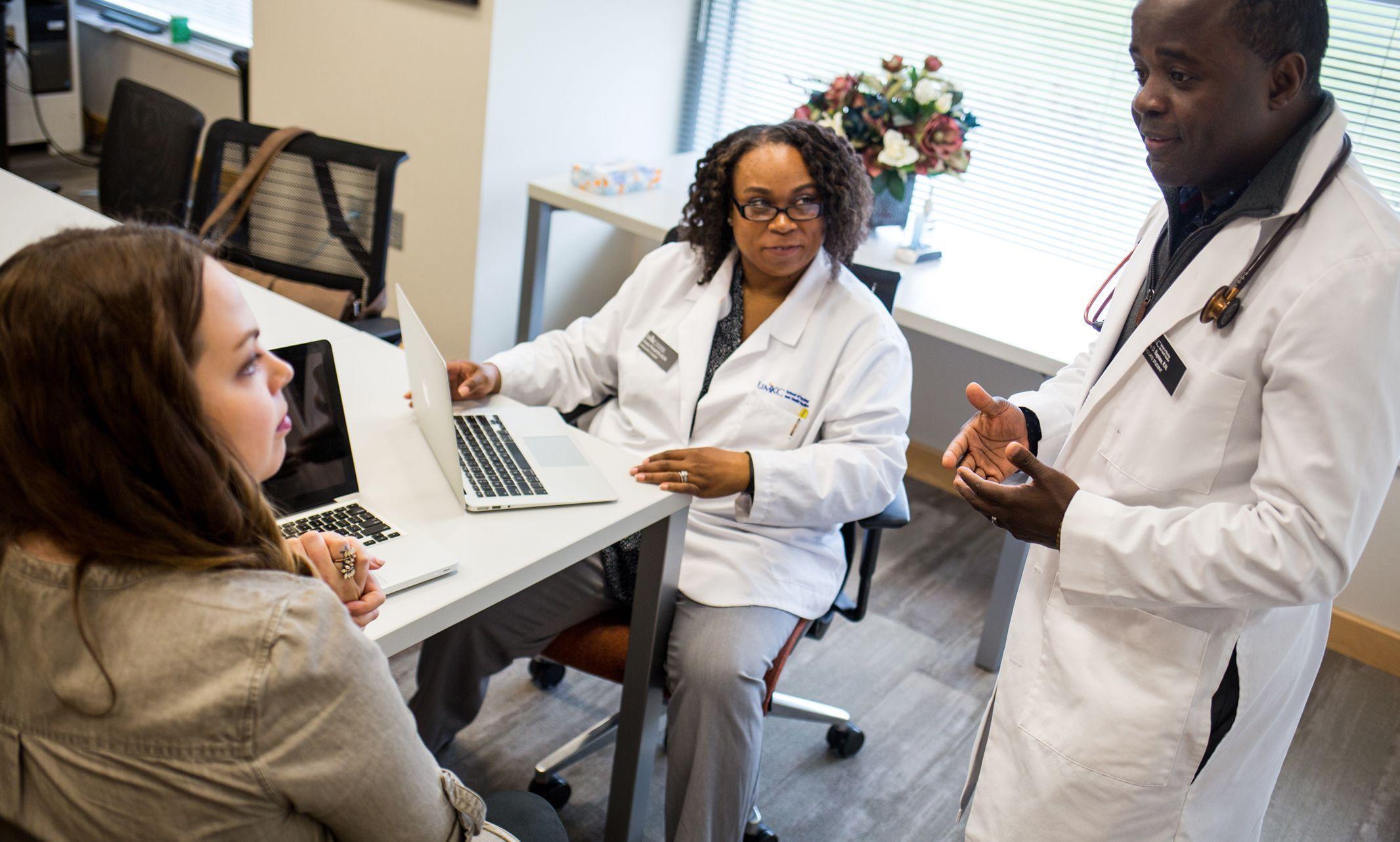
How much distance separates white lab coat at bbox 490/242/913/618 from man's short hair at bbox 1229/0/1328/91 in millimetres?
840

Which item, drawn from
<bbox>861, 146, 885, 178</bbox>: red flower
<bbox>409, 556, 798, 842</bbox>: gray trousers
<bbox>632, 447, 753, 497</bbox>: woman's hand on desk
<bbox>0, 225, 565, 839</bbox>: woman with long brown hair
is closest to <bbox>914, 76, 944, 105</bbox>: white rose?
<bbox>861, 146, 885, 178</bbox>: red flower

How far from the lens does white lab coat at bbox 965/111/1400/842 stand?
1.14 metres

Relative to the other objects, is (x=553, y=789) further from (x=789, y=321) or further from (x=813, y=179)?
(x=813, y=179)

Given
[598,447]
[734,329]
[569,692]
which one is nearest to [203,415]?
[598,447]

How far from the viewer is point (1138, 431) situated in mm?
1294

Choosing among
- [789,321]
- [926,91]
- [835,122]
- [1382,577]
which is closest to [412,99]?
[835,122]

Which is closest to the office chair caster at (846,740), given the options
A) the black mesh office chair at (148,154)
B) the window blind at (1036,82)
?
the window blind at (1036,82)

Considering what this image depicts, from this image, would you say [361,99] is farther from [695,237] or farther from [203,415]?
[203,415]

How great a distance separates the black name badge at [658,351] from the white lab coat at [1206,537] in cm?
77

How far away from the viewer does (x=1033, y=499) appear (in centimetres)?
131

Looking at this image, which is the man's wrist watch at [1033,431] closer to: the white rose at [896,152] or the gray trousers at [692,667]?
the gray trousers at [692,667]

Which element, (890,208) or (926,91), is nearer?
(926,91)

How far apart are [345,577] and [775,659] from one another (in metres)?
0.78

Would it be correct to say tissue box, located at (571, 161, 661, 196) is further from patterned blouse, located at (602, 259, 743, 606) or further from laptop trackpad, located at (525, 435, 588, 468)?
laptop trackpad, located at (525, 435, 588, 468)
